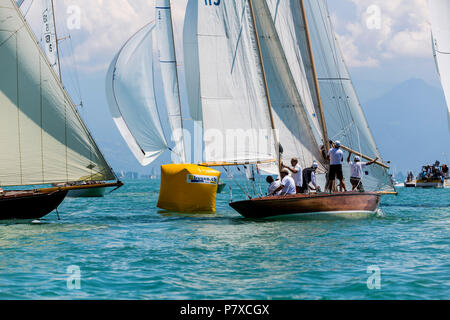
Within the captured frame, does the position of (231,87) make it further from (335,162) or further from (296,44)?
(335,162)

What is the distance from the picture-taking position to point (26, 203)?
74.2 ft

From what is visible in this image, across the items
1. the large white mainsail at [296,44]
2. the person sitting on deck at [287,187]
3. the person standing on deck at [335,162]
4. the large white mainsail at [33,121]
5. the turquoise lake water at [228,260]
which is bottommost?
the turquoise lake water at [228,260]

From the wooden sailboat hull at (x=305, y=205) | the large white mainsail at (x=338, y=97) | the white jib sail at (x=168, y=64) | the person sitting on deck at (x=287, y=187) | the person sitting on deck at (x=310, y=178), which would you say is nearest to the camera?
the wooden sailboat hull at (x=305, y=205)

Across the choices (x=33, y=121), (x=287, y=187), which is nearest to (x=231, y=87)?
(x=287, y=187)

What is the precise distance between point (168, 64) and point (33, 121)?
1623 centimetres

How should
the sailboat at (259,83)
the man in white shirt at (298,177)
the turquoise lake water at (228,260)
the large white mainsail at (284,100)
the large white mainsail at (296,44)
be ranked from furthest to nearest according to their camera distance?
the large white mainsail at (296,44), the large white mainsail at (284,100), the sailboat at (259,83), the man in white shirt at (298,177), the turquoise lake water at (228,260)

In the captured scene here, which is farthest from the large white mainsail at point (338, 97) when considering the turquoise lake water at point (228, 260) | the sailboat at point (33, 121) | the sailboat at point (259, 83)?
the sailboat at point (33, 121)

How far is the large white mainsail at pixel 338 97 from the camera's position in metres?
29.2

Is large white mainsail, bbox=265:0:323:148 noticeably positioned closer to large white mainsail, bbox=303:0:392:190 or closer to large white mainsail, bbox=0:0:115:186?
large white mainsail, bbox=303:0:392:190

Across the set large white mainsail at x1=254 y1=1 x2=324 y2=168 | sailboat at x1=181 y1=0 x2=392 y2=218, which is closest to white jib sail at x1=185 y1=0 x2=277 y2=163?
sailboat at x1=181 y1=0 x2=392 y2=218

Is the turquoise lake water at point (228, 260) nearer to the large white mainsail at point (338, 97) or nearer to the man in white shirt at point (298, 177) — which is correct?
the man in white shirt at point (298, 177)

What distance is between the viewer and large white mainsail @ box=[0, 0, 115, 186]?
21.5 metres

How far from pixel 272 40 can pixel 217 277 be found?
1597 cm

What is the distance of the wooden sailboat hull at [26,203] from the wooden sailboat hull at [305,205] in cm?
688
